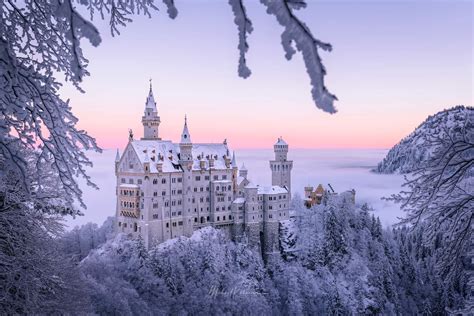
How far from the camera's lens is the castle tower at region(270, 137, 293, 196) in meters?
65.7

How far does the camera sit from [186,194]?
172 feet

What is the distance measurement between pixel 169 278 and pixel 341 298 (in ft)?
70.0

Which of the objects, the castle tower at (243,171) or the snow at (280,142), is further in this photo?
the snow at (280,142)

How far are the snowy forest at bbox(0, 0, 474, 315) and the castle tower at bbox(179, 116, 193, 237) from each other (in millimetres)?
1890

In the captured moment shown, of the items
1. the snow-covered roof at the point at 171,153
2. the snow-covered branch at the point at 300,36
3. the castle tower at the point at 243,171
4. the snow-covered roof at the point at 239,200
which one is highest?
the snow-covered branch at the point at 300,36

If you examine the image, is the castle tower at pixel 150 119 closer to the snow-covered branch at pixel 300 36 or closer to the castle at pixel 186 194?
the castle at pixel 186 194

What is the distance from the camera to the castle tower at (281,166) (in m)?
65.7

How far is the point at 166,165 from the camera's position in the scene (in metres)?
51.7

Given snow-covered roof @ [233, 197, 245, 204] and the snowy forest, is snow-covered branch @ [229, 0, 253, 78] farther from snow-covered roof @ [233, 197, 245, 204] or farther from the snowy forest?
snow-covered roof @ [233, 197, 245, 204]

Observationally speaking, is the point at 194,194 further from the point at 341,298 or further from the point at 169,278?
the point at 341,298

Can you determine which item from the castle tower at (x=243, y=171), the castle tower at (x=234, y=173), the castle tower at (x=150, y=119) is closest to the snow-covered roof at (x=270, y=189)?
the castle tower at (x=234, y=173)

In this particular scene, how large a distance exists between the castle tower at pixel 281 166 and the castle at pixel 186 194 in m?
4.69

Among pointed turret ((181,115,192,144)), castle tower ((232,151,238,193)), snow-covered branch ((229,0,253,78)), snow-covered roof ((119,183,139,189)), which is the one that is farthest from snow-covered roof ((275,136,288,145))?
snow-covered branch ((229,0,253,78))

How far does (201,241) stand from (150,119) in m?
16.1
